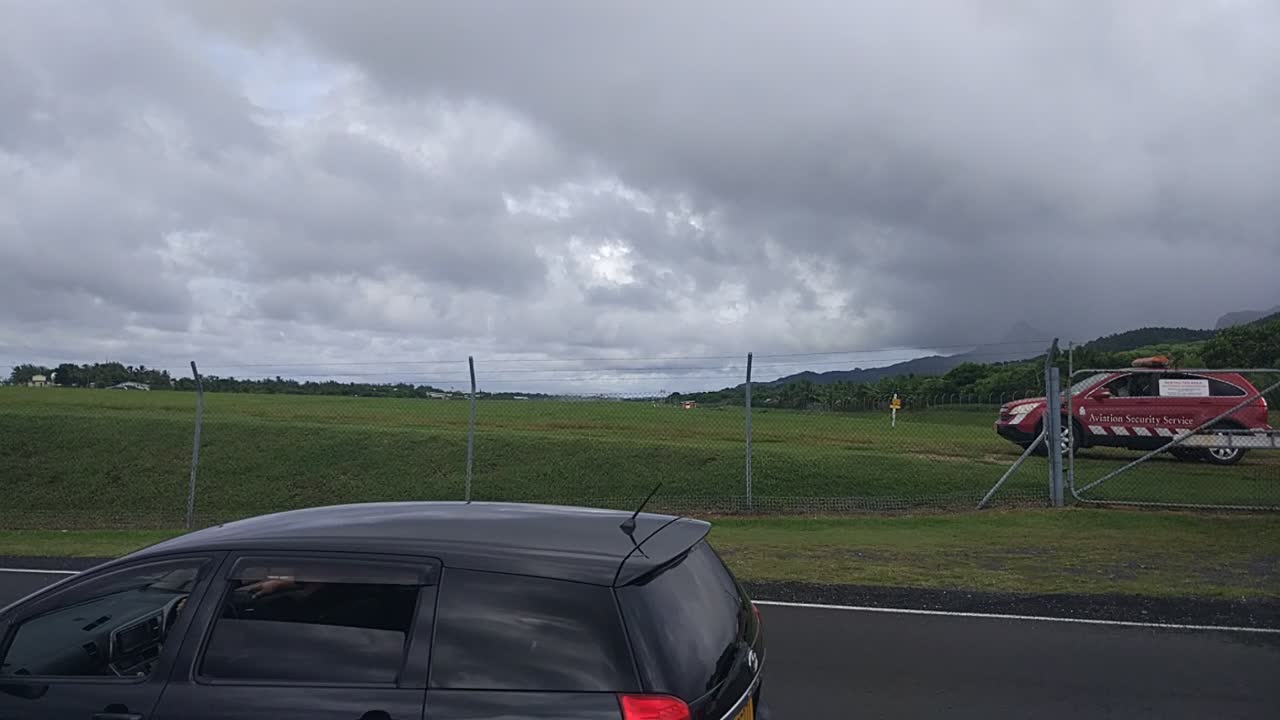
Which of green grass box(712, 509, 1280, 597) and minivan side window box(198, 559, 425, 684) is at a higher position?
minivan side window box(198, 559, 425, 684)

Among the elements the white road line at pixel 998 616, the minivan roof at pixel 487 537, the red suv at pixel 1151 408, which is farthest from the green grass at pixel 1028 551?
the minivan roof at pixel 487 537

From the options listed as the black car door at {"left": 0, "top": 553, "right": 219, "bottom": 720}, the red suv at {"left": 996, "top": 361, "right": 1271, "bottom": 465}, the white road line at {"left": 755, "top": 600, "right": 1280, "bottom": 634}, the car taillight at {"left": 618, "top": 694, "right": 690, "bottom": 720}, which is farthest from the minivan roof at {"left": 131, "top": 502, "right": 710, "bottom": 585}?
the red suv at {"left": 996, "top": 361, "right": 1271, "bottom": 465}

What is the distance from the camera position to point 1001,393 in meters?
17.5

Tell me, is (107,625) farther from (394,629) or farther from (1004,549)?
(1004,549)

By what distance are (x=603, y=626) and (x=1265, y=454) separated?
18951mm

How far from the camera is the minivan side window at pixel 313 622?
3.14 metres

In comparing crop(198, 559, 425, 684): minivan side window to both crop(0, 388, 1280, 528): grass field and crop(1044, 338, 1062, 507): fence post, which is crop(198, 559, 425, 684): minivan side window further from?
crop(1044, 338, 1062, 507): fence post

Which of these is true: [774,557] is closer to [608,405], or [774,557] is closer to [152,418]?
[608,405]

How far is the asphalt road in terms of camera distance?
5.57 m

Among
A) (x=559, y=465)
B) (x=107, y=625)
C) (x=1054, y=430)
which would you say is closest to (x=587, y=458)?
(x=559, y=465)

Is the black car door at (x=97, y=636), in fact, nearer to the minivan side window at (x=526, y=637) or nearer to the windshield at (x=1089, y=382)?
the minivan side window at (x=526, y=637)

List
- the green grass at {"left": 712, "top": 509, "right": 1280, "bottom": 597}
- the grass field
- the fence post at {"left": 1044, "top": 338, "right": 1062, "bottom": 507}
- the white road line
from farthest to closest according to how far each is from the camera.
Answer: the grass field → the fence post at {"left": 1044, "top": 338, "right": 1062, "bottom": 507} → the green grass at {"left": 712, "top": 509, "right": 1280, "bottom": 597} → the white road line

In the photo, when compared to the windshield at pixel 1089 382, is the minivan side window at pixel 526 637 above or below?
below

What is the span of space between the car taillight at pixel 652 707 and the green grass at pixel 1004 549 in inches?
271
